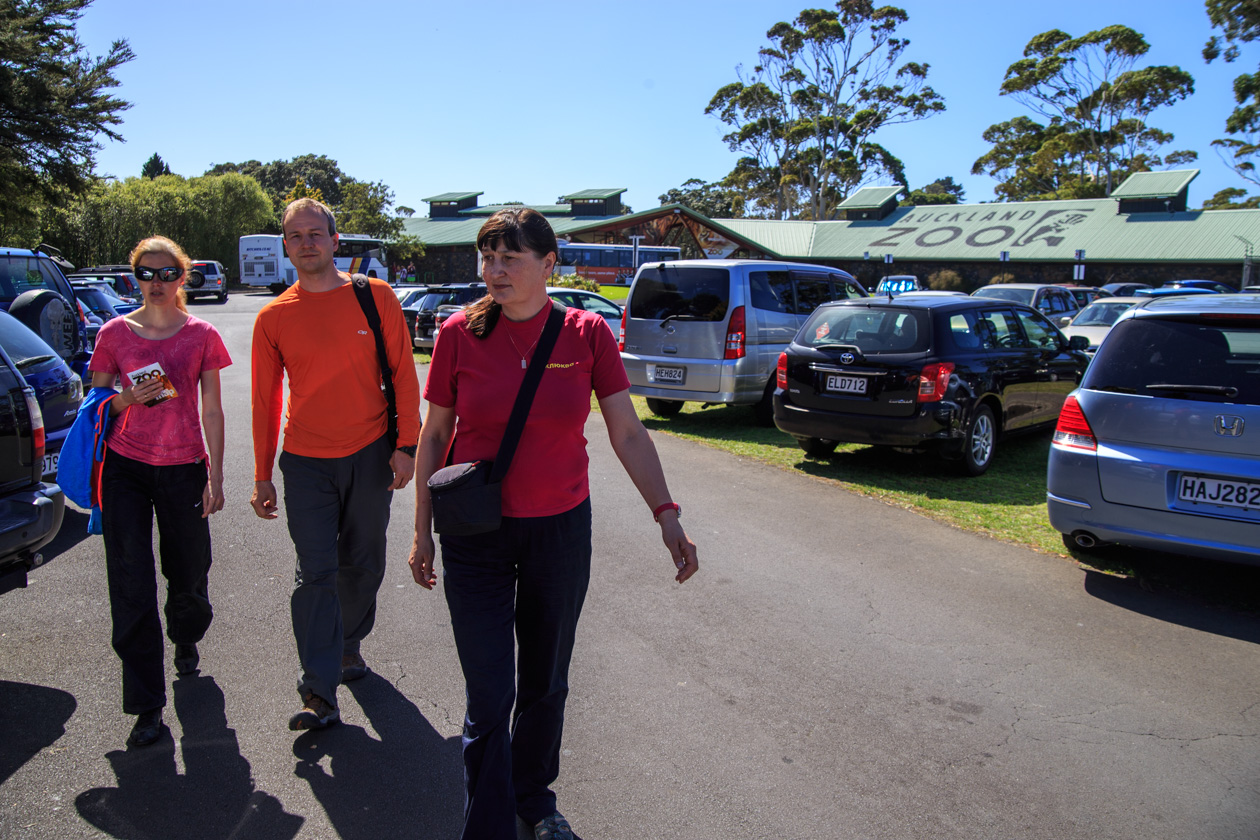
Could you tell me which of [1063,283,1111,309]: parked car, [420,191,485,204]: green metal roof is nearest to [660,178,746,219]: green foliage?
[420,191,485,204]: green metal roof

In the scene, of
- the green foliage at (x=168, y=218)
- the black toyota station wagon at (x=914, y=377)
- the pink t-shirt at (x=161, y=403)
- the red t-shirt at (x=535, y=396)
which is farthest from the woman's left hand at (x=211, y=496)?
the green foliage at (x=168, y=218)

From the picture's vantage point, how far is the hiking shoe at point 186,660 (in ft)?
12.9

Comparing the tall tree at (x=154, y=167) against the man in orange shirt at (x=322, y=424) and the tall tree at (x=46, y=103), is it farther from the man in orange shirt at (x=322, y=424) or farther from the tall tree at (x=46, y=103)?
the man in orange shirt at (x=322, y=424)

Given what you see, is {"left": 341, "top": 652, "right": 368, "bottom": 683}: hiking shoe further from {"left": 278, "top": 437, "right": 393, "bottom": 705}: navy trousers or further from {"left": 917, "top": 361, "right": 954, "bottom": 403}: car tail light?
{"left": 917, "top": 361, "right": 954, "bottom": 403}: car tail light

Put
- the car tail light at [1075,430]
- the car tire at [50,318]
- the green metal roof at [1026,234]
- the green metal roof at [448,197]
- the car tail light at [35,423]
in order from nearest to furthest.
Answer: the car tail light at [35,423] → the car tail light at [1075,430] → the car tire at [50,318] → the green metal roof at [1026,234] → the green metal roof at [448,197]

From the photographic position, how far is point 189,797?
9.92ft

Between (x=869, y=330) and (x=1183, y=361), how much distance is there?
3.20 metres

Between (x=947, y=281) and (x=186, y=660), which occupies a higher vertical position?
(x=947, y=281)

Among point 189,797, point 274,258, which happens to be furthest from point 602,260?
point 189,797

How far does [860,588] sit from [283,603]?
336 cm

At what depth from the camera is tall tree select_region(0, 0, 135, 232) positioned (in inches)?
842

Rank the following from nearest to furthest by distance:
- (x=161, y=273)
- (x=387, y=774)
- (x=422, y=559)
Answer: (x=422, y=559) → (x=387, y=774) → (x=161, y=273)

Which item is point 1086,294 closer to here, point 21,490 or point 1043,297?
point 1043,297

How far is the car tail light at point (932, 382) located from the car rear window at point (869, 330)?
0.70 feet
